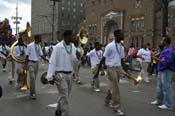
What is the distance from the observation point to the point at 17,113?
35.3ft

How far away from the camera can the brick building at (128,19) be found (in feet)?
200

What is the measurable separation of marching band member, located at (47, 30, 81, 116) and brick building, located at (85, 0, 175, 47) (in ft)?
144

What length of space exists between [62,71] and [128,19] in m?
60.2

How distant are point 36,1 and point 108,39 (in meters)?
79.4

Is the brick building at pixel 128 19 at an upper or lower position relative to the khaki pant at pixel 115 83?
upper

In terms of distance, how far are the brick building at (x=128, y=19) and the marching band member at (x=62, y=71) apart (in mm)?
43993

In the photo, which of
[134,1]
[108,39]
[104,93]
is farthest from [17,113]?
[108,39]

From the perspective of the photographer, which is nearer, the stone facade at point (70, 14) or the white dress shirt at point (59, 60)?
the white dress shirt at point (59, 60)

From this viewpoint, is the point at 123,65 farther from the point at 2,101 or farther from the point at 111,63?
the point at 2,101

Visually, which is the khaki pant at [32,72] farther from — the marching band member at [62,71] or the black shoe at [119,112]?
the marching band member at [62,71]

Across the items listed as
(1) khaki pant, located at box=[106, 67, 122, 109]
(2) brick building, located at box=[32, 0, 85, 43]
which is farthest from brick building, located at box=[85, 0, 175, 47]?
(2) brick building, located at box=[32, 0, 85, 43]

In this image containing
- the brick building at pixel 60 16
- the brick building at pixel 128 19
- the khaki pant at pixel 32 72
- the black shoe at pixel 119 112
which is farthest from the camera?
the brick building at pixel 60 16

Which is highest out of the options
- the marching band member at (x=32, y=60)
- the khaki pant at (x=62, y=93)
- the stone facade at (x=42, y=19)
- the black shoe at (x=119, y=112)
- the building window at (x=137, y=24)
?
the stone facade at (x=42, y=19)

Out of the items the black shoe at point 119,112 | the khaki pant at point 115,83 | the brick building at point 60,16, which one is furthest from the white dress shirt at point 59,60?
the brick building at point 60,16
